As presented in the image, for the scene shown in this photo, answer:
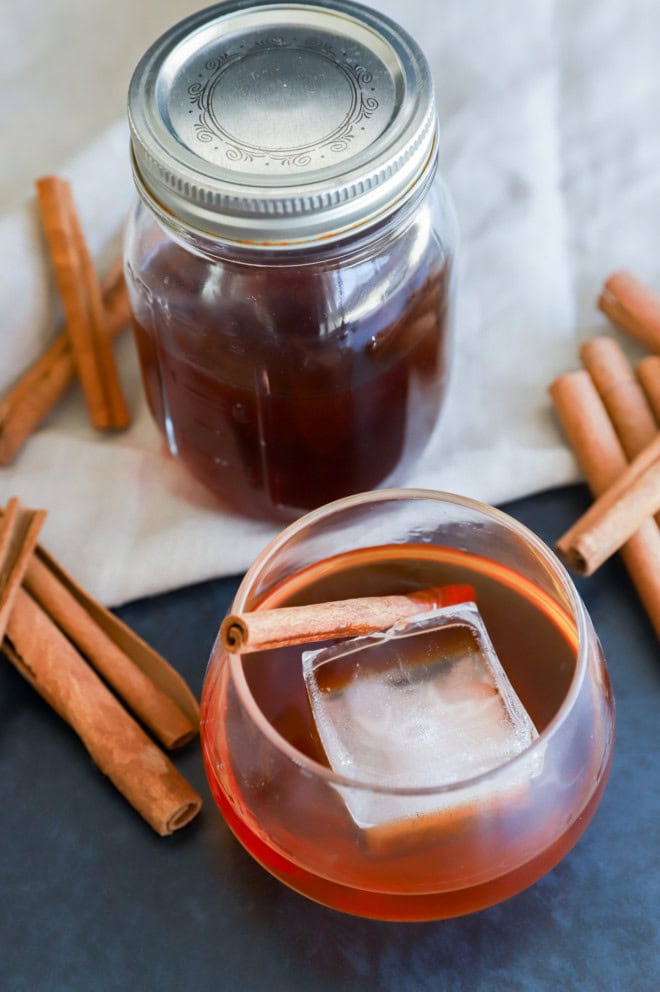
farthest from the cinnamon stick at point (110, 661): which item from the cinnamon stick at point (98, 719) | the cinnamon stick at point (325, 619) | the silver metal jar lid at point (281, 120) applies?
the silver metal jar lid at point (281, 120)

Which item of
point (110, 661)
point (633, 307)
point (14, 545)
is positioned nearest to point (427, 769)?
point (110, 661)

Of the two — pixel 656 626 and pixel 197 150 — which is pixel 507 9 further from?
pixel 656 626

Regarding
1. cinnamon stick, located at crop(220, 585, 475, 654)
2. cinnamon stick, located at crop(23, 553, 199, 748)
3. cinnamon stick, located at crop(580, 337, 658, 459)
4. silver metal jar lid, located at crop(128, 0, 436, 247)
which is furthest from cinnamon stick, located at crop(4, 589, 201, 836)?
cinnamon stick, located at crop(580, 337, 658, 459)

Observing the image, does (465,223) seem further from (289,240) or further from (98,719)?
(98,719)

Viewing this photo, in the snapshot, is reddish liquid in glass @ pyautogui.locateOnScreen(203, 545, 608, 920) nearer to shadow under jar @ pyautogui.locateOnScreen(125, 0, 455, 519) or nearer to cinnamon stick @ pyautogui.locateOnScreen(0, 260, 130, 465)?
shadow under jar @ pyautogui.locateOnScreen(125, 0, 455, 519)

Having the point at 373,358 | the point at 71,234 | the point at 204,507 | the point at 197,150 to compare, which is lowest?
the point at 204,507

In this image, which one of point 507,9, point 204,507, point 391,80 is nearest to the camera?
point 391,80

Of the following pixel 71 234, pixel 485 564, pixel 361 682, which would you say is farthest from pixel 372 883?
pixel 71 234

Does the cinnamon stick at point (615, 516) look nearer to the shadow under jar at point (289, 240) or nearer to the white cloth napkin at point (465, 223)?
the white cloth napkin at point (465, 223)
